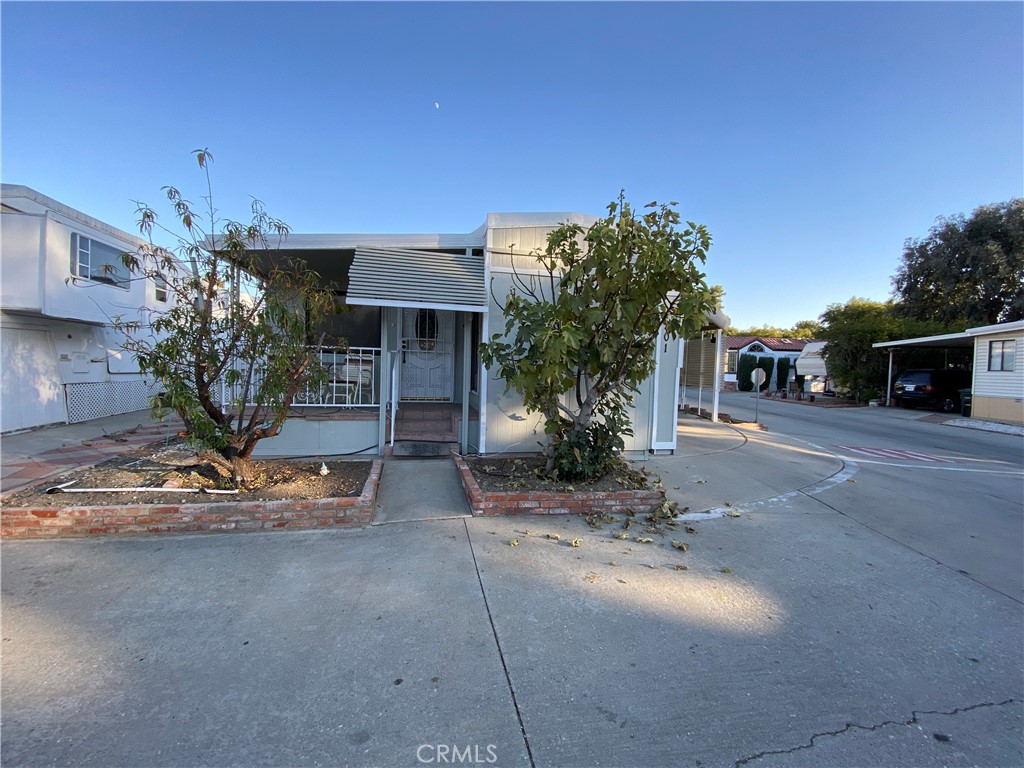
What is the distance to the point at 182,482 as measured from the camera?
477 cm

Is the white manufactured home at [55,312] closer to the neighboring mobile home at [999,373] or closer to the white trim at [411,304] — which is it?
the white trim at [411,304]

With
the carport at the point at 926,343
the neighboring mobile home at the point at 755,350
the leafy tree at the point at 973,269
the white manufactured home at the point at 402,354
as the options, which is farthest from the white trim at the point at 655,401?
the neighboring mobile home at the point at 755,350

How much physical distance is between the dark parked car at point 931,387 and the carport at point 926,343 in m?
0.51

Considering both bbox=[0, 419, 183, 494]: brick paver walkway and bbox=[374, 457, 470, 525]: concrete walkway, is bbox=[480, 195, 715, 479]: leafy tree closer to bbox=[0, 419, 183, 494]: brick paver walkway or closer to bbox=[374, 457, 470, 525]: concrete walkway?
bbox=[374, 457, 470, 525]: concrete walkway

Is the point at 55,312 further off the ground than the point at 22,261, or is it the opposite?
the point at 22,261

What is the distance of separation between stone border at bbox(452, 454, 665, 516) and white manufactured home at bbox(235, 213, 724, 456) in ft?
6.05

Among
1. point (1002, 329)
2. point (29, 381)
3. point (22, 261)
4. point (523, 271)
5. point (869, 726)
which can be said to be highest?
point (1002, 329)

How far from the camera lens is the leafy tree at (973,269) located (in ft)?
72.4

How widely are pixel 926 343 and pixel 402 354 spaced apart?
20.7 metres

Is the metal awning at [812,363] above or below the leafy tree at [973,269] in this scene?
below

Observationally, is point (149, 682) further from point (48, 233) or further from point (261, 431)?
point (48, 233)

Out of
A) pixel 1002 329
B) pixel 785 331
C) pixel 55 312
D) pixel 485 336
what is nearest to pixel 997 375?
pixel 1002 329

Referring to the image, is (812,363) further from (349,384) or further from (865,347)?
(349,384)

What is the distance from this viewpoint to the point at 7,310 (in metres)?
8.59
